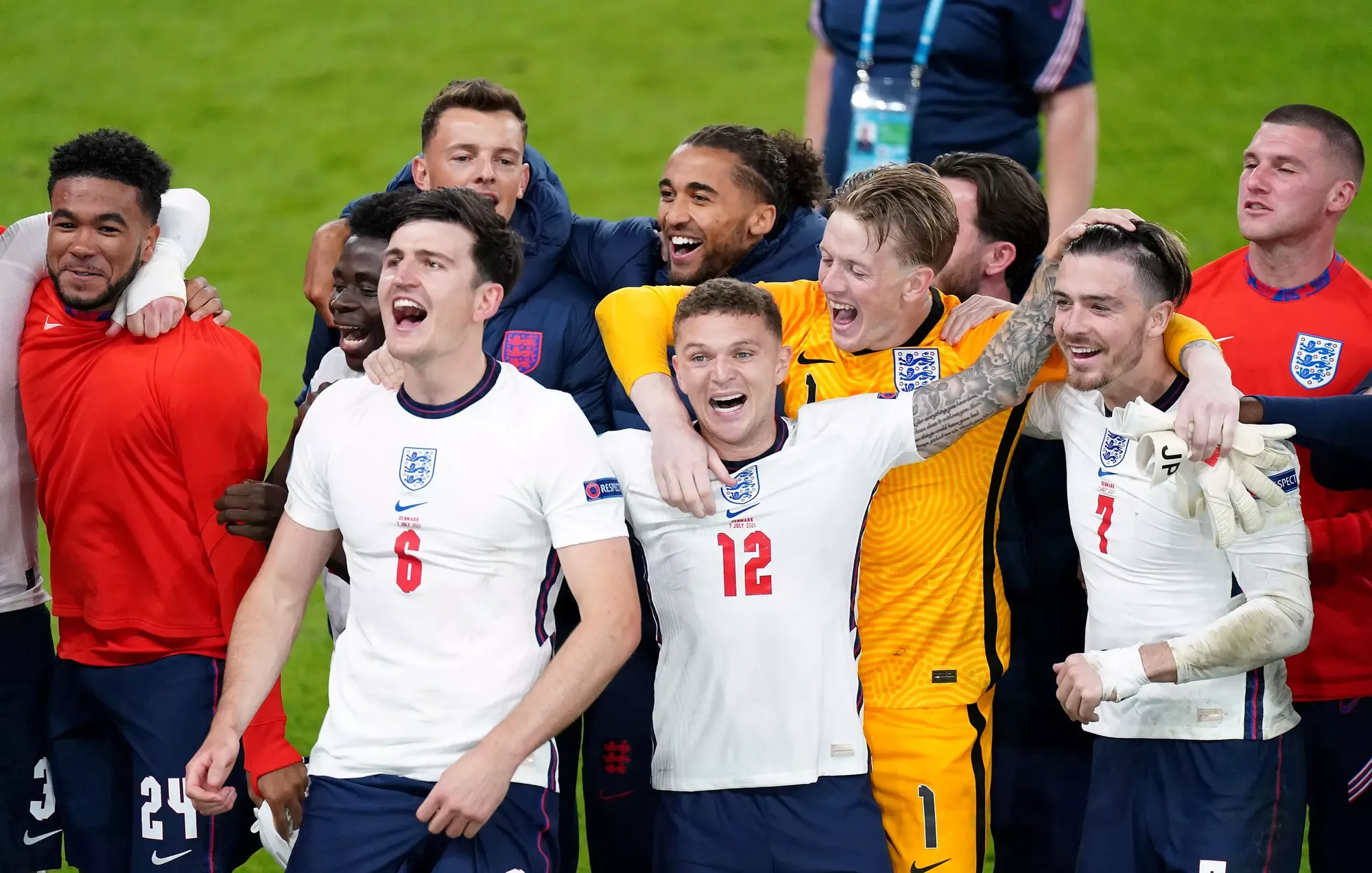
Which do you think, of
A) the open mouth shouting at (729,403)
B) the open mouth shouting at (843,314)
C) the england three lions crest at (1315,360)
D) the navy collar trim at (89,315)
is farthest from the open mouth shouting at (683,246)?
the england three lions crest at (1315,360)

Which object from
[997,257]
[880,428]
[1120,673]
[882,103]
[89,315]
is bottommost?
[1120,673]

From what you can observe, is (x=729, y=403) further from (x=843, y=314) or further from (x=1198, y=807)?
(x=1198, y=807)

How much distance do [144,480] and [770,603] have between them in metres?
1.82

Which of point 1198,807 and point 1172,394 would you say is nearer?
point 1198,807

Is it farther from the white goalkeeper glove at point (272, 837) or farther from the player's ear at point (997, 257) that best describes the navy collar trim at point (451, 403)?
the player's ear at point (997, 257)

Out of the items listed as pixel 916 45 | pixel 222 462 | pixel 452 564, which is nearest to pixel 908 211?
pixel 452 564

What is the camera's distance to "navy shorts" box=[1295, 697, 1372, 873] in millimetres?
4703

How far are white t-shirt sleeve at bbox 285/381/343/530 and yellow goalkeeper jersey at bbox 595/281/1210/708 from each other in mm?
832

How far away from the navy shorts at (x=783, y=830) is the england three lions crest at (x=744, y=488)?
0.74 m

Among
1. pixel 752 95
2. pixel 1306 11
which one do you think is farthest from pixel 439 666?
pixel 1306 11

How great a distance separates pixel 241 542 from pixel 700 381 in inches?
55.6

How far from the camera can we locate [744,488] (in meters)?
4.21

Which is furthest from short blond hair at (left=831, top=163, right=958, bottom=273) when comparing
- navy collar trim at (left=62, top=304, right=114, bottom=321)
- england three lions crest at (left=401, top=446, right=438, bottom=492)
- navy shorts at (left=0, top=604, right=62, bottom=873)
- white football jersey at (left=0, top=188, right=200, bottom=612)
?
navy shorts at (left=0, top=604, right=62, bottom=873)

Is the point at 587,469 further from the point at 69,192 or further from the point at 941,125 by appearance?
the point at 941,125
